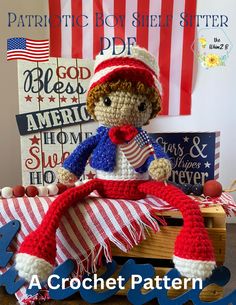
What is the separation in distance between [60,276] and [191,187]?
0.30m

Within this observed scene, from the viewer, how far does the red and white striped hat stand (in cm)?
57

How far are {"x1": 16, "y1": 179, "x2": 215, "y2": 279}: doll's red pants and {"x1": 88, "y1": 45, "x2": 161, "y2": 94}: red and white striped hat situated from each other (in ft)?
0.56

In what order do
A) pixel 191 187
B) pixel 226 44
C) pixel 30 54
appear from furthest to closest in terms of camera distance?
pixel 226 44
pixel 30 54
pixel 191 187

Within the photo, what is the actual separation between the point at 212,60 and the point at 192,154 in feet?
1.09

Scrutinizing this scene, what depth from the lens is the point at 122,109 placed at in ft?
1.93

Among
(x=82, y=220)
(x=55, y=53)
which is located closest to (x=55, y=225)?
(x=82, y=220)

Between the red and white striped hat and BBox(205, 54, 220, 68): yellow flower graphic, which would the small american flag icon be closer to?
the red and white striped hat

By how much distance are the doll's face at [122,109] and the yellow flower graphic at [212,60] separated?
1.34ft

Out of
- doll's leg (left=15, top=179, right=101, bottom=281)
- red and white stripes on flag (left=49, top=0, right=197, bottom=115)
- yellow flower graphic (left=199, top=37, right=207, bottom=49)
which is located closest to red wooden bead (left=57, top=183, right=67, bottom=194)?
doll's leg (left=15, top=179, right=101, bottom=281)

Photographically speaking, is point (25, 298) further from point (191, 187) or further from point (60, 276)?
point (191, 187)

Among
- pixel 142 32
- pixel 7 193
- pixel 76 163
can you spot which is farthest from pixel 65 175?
pixel 142 32

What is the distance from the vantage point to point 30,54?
Answer: 0.83m

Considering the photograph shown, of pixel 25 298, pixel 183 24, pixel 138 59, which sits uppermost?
pixel 183 24

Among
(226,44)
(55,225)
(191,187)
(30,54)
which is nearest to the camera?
(55,225)
